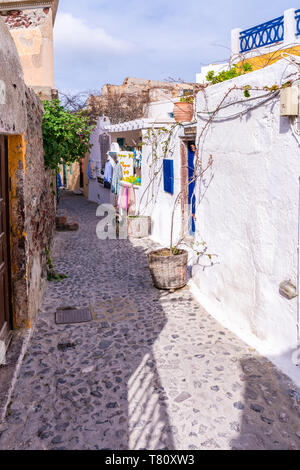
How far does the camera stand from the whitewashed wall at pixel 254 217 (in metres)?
3.92

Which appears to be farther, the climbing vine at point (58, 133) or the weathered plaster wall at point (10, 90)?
the climbing vine at point (58, 133)

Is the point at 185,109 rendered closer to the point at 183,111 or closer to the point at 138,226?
the point at 183,111

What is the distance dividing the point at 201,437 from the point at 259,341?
1.65 m

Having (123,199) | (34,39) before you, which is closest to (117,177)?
(123,199)

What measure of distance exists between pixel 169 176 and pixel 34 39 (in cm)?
510

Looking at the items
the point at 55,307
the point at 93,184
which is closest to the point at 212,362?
the point at 55,307

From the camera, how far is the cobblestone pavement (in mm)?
3121

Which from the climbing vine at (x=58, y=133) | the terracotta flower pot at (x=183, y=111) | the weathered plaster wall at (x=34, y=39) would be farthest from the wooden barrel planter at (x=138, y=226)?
the weathered plaster wall at (x=34, y=39)

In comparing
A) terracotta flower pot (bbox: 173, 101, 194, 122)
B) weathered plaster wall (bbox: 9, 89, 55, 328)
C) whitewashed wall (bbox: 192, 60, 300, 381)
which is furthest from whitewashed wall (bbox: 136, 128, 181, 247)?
weathered plaster wall (bbox: 9, 89, 55, 328)

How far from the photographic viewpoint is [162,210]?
998 centimetres

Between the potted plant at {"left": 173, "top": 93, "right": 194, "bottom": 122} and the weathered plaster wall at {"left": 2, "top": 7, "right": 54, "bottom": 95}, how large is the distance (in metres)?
3.96

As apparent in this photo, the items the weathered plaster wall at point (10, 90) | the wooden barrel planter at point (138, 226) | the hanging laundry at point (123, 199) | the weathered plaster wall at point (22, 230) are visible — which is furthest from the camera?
the hanging laundry at point (123, 199)

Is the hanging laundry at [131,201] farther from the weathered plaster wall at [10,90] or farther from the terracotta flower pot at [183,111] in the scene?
the weathered plaster wall at [10,90]

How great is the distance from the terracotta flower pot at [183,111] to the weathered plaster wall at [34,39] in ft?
13.0
